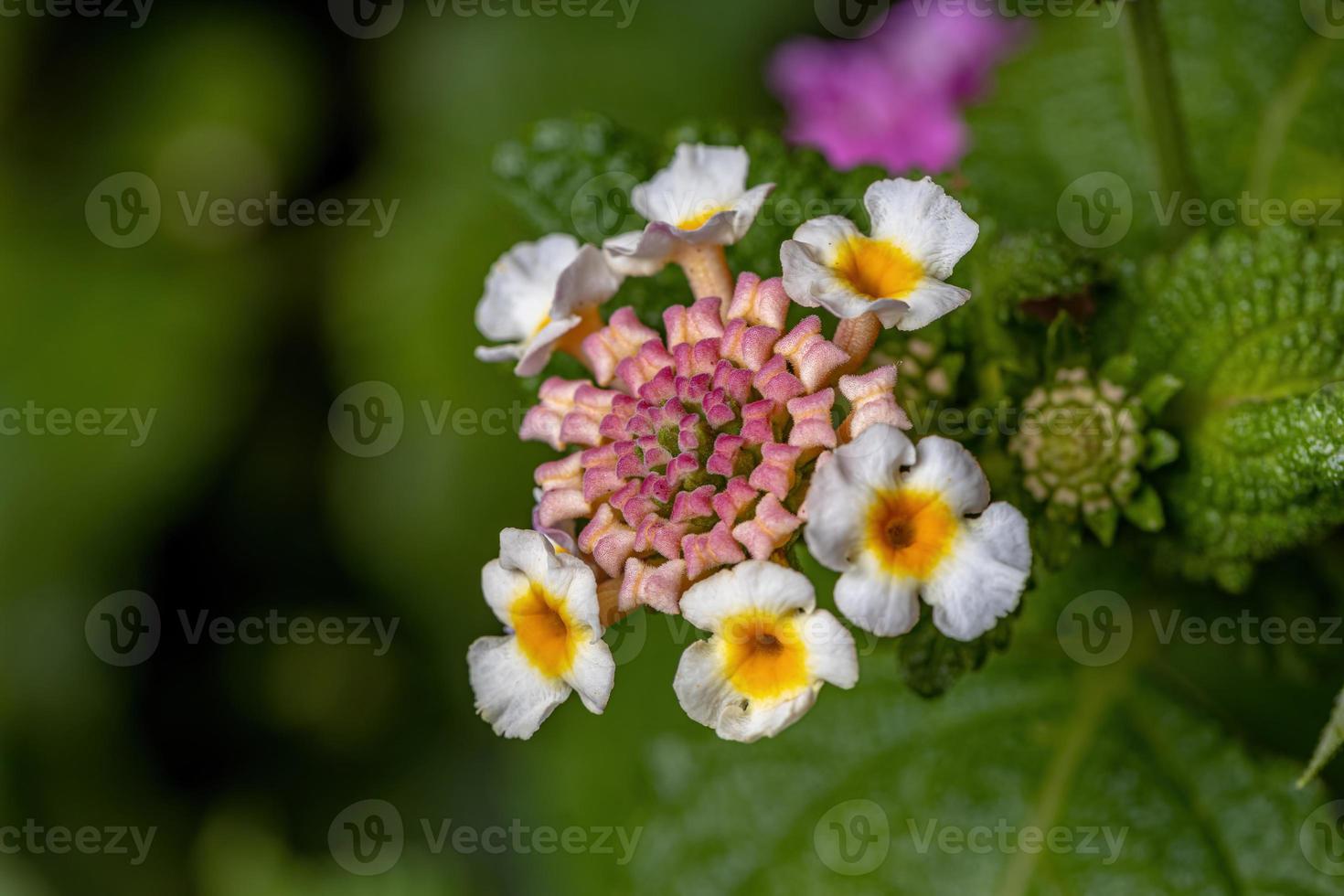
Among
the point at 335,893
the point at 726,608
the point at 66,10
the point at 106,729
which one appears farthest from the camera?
the point at 66,10

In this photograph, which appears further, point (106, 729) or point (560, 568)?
point (106, 729)

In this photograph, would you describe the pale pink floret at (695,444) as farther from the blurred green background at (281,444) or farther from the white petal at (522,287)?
the blurred green background at (281,444)

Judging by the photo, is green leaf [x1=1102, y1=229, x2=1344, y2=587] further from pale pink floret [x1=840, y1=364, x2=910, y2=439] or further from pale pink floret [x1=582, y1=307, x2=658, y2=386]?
pale pink floret [x1=582, y1=307, x2=658, y2=386]

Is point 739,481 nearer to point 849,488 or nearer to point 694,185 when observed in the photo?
point 849,488

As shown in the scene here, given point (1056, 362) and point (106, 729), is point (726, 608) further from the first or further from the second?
point (106, 729)

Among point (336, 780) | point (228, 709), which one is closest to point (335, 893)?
point (336, 780)

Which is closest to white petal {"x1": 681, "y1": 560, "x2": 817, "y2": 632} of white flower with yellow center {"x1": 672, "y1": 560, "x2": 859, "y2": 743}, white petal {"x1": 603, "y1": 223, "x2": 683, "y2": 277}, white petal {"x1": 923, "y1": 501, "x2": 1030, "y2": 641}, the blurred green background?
white flower with yellow center {"x1": 672, "y1": 560, "x2": 859, "y2": 743}

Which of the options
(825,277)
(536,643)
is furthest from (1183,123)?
(536,643)
